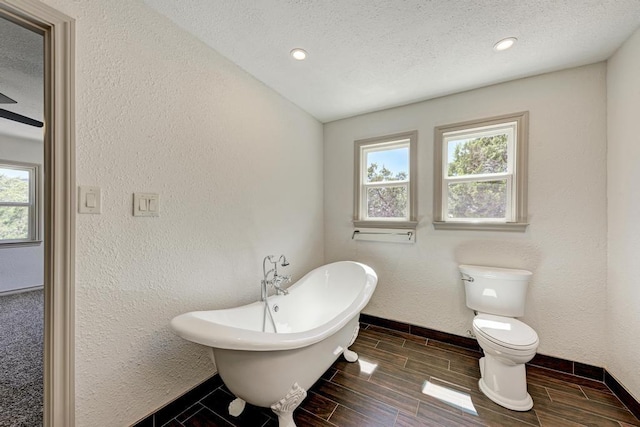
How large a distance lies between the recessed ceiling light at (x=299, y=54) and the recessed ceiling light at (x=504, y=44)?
4.05ft

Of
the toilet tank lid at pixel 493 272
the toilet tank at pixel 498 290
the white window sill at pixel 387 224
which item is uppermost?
the white window sill at pixel 387 224

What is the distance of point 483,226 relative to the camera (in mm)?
2037

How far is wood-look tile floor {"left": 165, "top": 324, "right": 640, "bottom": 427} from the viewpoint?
138cm

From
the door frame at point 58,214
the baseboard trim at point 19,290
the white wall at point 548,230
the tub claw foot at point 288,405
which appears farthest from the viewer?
the baseboard trim at point 19,290

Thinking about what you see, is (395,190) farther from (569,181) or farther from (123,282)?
(123,282)

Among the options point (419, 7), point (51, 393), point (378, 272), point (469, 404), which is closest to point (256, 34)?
point (419, 7)

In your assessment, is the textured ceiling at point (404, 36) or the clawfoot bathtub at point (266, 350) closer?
the clawfoot bathtub at point (266, 350)

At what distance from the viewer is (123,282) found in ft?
3.99

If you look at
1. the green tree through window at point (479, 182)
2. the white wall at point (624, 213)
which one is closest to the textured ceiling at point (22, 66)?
the green tree through window at point (479, 182)

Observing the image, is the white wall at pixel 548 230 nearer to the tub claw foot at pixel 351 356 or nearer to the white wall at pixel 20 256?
the tub claw foot at pixel 351 356

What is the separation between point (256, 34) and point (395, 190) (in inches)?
70.5

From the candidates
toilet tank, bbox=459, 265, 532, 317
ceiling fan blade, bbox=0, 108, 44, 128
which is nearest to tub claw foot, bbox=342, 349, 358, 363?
toilet tank, bbox=459, 265, 532, 317

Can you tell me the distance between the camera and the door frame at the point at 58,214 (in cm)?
101

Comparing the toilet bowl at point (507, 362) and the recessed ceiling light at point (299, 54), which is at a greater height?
the recessed ceiling light at point (299, 54)
